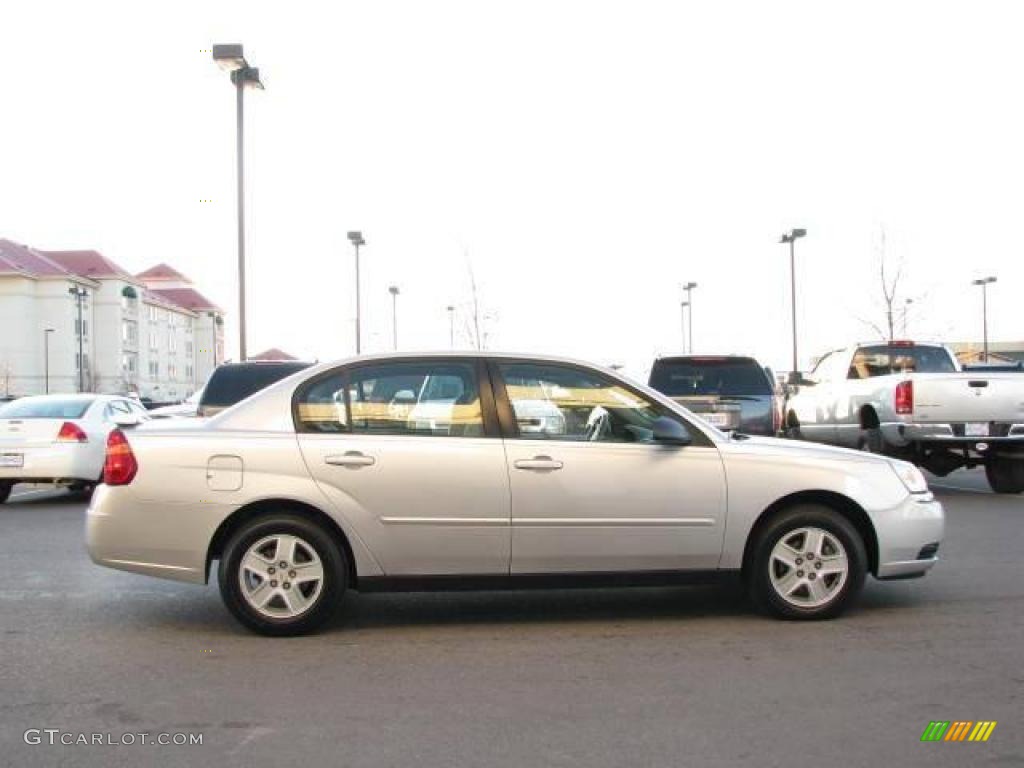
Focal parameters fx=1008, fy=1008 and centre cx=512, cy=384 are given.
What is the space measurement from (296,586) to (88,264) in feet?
340

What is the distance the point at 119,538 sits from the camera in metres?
5.89

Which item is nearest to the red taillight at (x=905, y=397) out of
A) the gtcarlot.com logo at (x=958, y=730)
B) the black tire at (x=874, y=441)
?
the black tire at (x=874, y=441)

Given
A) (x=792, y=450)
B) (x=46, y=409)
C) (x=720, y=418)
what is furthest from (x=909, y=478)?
(x=46, y=409)

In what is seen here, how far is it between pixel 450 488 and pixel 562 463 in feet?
2.22

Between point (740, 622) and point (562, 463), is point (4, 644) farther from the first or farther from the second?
point (740, 622)

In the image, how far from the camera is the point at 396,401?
608cm

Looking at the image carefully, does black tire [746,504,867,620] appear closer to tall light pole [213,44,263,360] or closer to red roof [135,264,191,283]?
tall light pole [213,44,263,360]

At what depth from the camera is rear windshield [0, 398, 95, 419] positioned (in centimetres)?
1332

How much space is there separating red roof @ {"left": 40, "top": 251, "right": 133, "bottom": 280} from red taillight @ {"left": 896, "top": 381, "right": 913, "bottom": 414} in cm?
9761

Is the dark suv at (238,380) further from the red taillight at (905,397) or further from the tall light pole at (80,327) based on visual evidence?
the tall light pole at (80,327)

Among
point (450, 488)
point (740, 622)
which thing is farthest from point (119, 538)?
point (740, 622)

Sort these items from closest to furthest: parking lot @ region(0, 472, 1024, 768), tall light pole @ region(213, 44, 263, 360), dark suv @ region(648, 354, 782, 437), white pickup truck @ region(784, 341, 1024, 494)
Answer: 1. parking lot @ region(0, 472, 1024, 768)
2. white pickup truck @ region(784, 341, 1024, 494)
3. dark suv @ region(648, 354, 782, 437)
4. tall light pole @ region(213, 44, 263, 360)

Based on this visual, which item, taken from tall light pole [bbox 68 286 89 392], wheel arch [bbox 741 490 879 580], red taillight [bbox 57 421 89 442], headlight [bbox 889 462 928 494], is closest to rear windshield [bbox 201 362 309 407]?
red taillight [bbox 57 421 89 442]

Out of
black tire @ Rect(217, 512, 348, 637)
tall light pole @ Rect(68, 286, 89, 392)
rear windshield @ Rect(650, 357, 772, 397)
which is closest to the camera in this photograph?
black tire @ Rect(217, 512, 348, 637)
